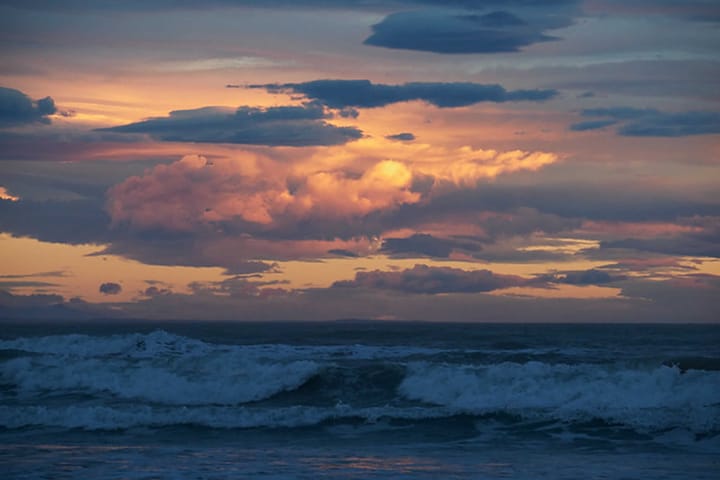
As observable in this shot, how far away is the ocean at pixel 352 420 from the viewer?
17.7 meters

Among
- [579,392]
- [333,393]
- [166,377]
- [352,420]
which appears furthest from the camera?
[166,377]

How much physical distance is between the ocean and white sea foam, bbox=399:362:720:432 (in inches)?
2.1

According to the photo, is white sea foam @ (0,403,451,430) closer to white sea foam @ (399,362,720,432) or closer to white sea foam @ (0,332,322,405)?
white sea foam @ (399,362,720,432)

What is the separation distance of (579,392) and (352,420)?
729 centimetres

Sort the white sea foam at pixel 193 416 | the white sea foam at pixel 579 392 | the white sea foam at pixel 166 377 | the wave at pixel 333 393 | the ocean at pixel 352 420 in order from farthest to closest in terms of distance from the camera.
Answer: the white sea foam at pixel 166 377, the wave at pixel 333 393, the white sea foam at pixel 193 416, the white sea foam at pixel 579 392, the ocean at pixel 352 420

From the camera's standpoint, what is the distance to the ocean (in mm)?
17719

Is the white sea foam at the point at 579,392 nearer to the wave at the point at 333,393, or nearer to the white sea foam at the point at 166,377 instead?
the wave at the point at 333,393

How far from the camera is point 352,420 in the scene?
23984 millimetres

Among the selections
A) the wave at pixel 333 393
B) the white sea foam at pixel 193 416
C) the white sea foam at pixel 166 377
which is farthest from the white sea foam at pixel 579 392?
the white sea foam at pixel 166 377

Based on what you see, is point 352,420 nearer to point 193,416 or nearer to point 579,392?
point 193,416

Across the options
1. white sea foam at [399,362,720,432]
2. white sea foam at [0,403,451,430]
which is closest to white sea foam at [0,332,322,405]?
white sea foam at [0,403,451,430]

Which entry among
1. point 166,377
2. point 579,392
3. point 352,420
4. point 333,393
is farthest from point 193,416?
point 579,392

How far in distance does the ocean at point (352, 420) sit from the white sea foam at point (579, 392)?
53 mm

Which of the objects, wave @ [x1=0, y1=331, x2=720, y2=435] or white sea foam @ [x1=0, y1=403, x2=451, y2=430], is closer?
white sea foam @ [x1=0, y1=403, x2=451, y2=430]
